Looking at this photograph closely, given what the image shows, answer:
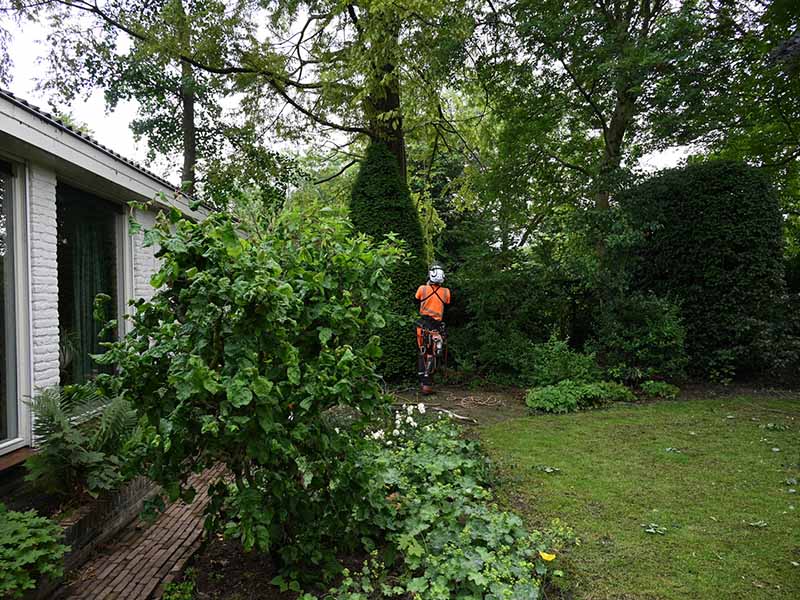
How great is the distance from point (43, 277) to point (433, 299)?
16.2 ft

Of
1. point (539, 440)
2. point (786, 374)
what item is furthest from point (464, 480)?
point (786, 374)

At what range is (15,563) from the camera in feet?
7.63

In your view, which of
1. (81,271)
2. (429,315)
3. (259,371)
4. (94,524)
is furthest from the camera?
(429,315)

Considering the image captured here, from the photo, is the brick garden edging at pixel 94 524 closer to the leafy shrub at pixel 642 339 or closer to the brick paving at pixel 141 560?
the brick paving at pixel 141 560

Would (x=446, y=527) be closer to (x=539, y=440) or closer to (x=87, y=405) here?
(x=539, y=440)

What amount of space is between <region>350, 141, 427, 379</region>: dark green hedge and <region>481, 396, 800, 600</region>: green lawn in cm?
257

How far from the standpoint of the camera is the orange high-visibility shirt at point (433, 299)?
766 cm

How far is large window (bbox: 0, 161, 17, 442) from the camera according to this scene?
3661 millimetres

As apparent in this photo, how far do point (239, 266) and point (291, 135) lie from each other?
11.0 m

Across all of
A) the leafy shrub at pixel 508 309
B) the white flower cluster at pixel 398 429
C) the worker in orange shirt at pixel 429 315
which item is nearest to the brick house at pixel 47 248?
the white flower cluster at pixel 398 429

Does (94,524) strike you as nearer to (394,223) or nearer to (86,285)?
(86,285)

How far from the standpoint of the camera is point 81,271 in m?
4.87

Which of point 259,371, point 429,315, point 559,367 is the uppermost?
point 429,315

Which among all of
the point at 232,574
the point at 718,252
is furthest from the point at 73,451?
the point at 718,252
